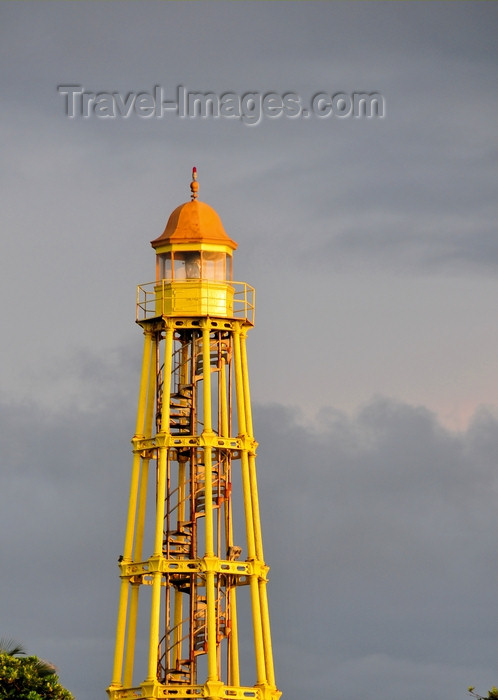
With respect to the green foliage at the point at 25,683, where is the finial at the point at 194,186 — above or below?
above

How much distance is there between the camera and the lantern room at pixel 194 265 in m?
180

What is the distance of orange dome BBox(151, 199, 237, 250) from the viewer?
182m

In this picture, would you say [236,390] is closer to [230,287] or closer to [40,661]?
[230,287]

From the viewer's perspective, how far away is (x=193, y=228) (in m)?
182

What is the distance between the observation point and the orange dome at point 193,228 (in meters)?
182

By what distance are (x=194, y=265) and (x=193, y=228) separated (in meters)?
1.85

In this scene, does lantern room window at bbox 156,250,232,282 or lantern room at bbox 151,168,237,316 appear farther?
lantern room window at bbox 156,250,232,282

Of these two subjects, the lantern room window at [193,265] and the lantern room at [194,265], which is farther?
the lantern room window at [193,265]

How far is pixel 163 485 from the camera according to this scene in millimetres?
177000

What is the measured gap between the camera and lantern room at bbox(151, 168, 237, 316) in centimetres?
18025

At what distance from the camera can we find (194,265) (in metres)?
182

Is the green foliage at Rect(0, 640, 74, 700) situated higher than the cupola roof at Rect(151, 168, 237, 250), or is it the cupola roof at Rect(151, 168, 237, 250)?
the cupola roof at Rect(151, 168, 237, 250)

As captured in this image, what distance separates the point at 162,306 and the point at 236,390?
18.2 ft

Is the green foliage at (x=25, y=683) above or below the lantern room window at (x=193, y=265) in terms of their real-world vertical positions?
below
